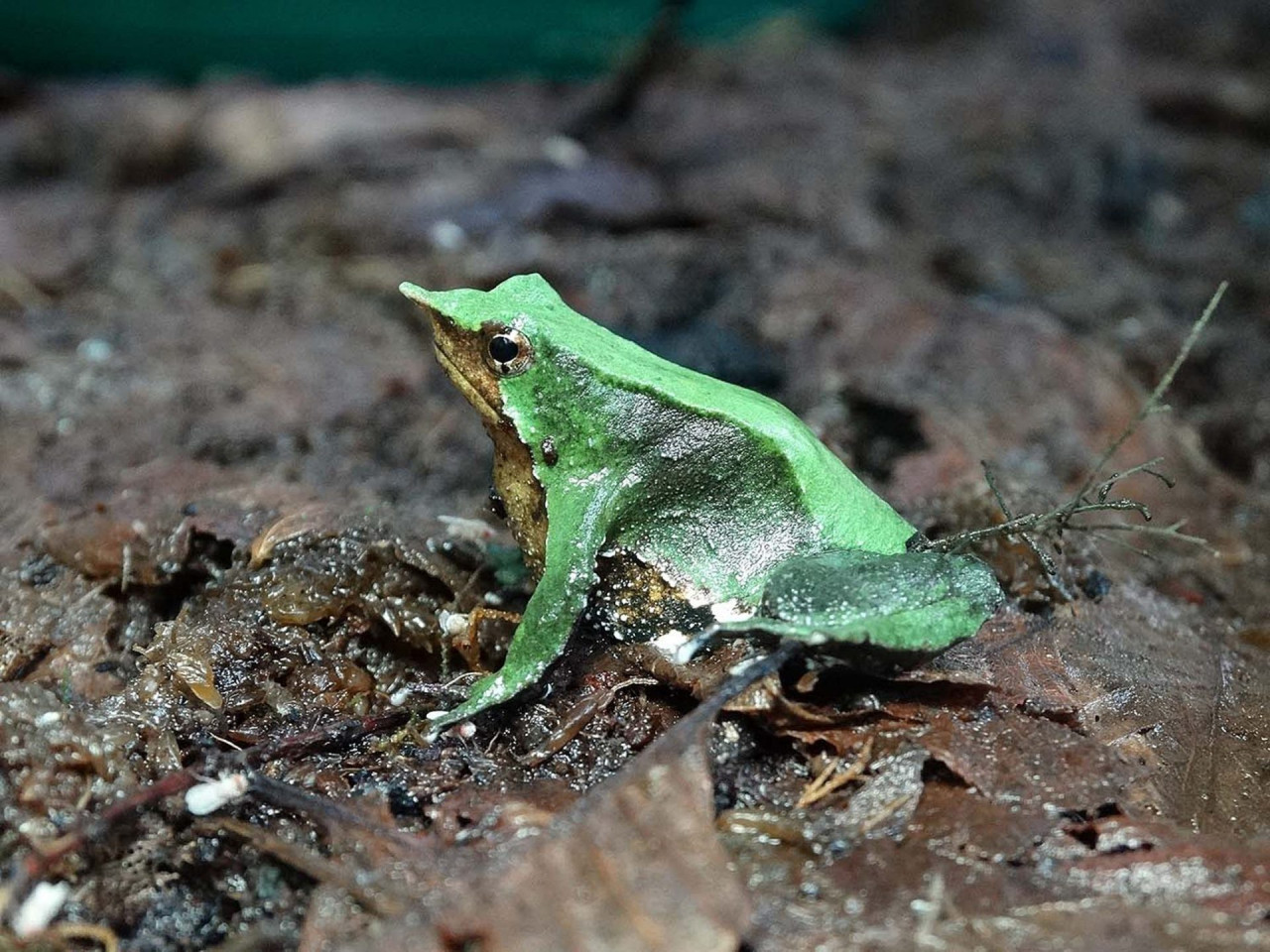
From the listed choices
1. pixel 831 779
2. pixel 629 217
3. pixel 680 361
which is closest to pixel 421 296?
pixel 831 779

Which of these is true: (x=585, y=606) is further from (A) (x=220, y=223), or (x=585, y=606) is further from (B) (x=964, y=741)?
(A) (x=220, y=223)

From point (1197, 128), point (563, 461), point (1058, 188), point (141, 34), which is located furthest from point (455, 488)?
point (1197, 128)

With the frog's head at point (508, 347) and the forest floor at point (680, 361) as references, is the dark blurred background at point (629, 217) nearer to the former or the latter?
the forest floor at point (680, 361)

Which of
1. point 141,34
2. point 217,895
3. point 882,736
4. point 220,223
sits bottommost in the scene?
point 217,895

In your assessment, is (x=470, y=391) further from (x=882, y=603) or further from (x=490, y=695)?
(x=882, y=603)

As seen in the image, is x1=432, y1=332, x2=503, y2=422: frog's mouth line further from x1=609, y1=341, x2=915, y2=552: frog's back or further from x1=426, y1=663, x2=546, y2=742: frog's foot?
x1=426, y1=663, x2=546, y2=742: frog's foot

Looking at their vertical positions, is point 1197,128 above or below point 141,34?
below
